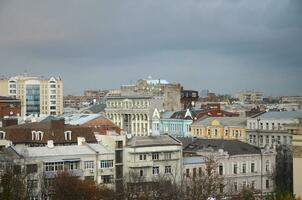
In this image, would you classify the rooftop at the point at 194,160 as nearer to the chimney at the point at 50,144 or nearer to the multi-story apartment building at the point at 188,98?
the chimney at the point at 50,144

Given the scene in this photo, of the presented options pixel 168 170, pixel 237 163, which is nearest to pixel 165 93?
pixel 237 163

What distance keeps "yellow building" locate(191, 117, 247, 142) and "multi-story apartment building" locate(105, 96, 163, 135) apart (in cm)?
1383

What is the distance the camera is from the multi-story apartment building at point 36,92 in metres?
145

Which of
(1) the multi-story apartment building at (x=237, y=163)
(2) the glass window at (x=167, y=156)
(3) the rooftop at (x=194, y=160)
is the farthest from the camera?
(1) the multi-story apartment building at (x=237, y=163)

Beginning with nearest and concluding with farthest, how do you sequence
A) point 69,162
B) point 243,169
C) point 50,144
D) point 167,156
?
point 69,162 < point 50,144 < point 167,156 < point 243,169

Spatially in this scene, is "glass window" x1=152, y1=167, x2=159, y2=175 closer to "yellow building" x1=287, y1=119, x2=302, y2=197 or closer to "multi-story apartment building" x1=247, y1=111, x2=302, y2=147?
"yellow building" x1=287, y1=119, x2=302, y2=197

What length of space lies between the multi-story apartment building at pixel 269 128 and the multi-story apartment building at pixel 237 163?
1562cm

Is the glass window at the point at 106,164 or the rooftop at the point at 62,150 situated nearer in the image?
the rooftop at the point at 62,150

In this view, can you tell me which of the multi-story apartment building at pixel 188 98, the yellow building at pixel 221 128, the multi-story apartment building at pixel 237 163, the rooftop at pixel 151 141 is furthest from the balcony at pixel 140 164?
the multi-story apartment building at pixel 188 98

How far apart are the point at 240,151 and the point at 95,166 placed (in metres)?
12.5

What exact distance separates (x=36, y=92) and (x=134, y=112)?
4816cm

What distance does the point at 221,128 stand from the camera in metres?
81.0

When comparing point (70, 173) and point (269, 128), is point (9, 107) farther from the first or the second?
point (70, 173)

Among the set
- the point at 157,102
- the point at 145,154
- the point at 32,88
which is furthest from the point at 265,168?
the point at 32,88
